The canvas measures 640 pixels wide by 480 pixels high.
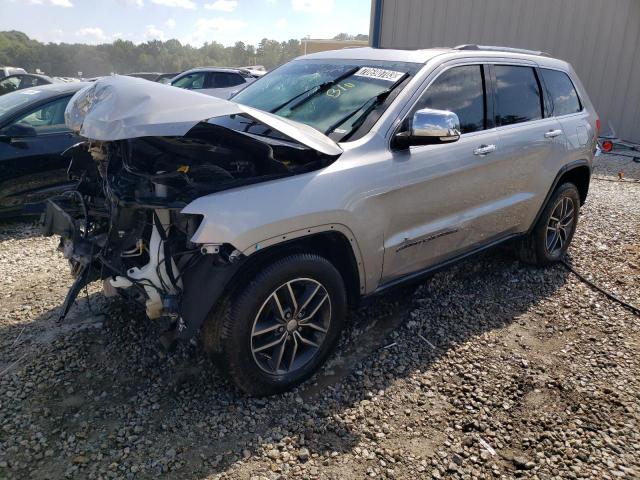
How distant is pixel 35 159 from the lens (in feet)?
18.4

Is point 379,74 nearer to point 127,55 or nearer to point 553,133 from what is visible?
point 553,133

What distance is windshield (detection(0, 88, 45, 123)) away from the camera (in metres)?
5.77

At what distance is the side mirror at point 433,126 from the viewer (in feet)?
9.68

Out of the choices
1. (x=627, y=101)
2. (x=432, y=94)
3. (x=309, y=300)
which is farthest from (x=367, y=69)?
(x=627, y=101)

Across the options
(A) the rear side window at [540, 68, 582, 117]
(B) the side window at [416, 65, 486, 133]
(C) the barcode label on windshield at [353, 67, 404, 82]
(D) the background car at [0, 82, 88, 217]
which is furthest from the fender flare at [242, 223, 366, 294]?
(D) the background car at [0, 82, 88, 217]

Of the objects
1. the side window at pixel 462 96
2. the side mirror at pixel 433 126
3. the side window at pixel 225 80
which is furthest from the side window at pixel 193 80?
the side mirror at pixel 433 126

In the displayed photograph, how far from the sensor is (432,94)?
11.1 ft

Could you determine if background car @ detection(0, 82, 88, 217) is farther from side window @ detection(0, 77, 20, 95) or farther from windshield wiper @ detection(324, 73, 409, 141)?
side window @ detection(0, 77, 20, 95)

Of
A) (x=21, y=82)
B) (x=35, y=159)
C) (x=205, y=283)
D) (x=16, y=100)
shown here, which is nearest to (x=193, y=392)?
(x=205, y=283)

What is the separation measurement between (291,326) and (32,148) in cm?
431

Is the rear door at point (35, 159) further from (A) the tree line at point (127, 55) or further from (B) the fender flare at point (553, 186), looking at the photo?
(A) the tree line at point (127, 55)

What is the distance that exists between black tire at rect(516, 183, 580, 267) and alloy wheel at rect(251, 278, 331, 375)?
2.52 m

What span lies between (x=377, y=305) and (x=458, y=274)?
102 centimetres

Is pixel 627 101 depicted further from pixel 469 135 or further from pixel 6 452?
pixel 6 452
